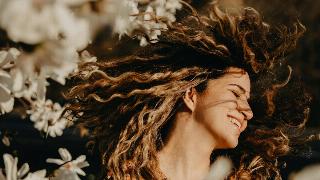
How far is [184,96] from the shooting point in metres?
2.82

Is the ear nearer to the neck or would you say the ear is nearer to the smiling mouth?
the neck

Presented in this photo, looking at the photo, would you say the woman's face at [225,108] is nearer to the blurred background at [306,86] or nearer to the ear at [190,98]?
the ear at [190,98]

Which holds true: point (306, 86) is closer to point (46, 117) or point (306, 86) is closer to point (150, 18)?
point (46, 117)

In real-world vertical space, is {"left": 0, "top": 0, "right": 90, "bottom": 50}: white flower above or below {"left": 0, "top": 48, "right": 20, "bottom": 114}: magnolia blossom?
above

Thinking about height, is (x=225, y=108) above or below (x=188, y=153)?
above

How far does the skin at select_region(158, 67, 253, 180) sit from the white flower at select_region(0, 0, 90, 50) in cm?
149

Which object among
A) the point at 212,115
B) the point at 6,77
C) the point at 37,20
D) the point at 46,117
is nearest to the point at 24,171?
the point at 6,77

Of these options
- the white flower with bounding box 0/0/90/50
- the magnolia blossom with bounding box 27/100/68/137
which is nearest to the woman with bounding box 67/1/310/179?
the magnolia blossom with bounding box 27/100/68/137

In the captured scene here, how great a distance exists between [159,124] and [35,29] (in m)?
1.74

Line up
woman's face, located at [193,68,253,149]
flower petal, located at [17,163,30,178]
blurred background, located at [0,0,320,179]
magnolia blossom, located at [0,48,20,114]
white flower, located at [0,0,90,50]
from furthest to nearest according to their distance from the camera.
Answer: blurred background, located at [0,0,320,179]
woman's face, located at [193,68,253,149]
flower petal, located at [17,163,30,178]
magnolia blossom, located at [0,48,20,114]
white flower, located at [0,0,90,50]

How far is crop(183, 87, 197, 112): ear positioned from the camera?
2.78 metres

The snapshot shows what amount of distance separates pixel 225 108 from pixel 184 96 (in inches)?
9.8

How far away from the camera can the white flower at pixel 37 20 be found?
1139 mm

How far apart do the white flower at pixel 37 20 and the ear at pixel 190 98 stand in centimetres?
160
